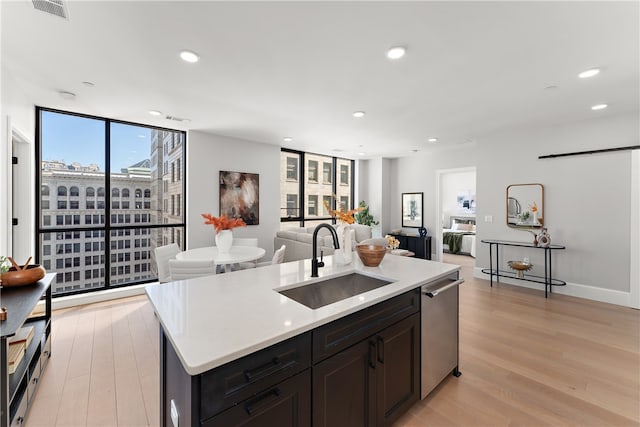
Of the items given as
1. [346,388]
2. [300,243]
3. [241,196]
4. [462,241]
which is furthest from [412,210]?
[346,388]

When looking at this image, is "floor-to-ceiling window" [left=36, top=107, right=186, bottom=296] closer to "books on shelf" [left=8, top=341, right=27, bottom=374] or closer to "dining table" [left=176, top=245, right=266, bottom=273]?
"dining table" [left=176, top=245, right=266, bottom=273]

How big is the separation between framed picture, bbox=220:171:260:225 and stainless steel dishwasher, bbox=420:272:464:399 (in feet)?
13.5

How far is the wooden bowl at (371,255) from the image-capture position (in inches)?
86.0

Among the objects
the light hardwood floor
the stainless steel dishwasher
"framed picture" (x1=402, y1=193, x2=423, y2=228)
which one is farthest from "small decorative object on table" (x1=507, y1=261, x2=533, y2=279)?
the stainless steel dishwasher

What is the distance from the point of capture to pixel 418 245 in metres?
6.81

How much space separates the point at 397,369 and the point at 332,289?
0.63 m

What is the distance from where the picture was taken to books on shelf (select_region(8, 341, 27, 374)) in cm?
172

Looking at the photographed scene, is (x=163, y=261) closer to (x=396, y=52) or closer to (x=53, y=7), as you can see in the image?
(x=53, y=7)

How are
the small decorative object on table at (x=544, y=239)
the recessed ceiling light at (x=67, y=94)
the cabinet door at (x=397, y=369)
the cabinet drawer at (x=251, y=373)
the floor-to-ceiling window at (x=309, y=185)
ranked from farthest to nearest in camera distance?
the floor-to-ceiling window at (x=309, y=185)
the small decorative object on table at (x=544, y=239)
the recessed ceiling light at (x=67, y=94)
the cabinet door at (x=397, y=369)
the cabinet drawer at (x=251, y=373)

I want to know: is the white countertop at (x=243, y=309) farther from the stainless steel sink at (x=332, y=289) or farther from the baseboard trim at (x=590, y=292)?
the baseboard trim at (x=590, y=292)

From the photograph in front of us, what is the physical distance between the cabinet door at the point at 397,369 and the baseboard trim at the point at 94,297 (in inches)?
168

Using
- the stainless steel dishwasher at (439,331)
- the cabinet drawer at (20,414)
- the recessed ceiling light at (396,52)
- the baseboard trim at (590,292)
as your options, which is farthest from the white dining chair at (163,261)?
the baseboard trim at (590,292)

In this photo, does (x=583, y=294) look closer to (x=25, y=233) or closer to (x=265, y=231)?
(x=265, y=231)

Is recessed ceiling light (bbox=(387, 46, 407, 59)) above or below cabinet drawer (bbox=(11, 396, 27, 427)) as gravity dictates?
above
